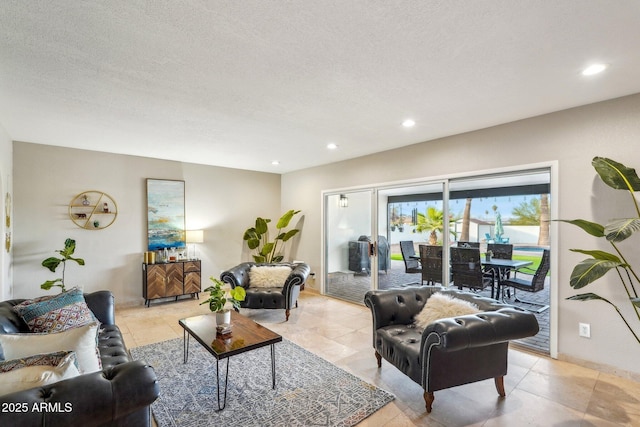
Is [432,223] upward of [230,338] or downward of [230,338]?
upward

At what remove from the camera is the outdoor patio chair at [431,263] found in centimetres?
435

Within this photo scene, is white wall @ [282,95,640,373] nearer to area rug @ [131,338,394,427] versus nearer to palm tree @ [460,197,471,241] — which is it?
palm tree @ [460,197,471,241]

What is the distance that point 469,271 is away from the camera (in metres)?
4.07

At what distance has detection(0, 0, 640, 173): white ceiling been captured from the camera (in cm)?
171

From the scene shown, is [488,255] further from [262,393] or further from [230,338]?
[230,338]

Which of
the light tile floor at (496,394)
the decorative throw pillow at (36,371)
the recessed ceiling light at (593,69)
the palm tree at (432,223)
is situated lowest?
the light tile floor at (496,394)

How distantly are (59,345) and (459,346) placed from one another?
2568 mm

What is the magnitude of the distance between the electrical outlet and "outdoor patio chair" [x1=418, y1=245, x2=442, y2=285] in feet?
5.17

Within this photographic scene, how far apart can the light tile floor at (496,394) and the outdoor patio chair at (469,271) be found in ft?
2.85

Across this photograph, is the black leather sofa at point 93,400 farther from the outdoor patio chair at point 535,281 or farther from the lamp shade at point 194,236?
the lamp shade at point 194,236

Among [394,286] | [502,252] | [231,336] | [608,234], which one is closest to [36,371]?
[231,336]

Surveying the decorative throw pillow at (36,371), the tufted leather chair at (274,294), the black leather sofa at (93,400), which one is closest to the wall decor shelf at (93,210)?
the tufted leather chair at (274,294)

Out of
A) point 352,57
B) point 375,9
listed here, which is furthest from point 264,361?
point 375,9

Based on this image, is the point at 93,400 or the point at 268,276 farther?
the point at 268,276
